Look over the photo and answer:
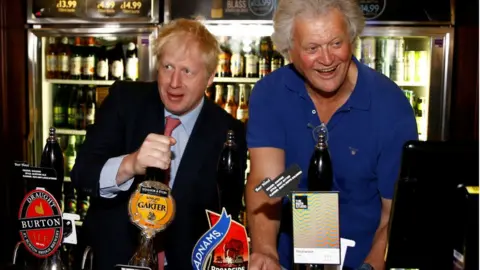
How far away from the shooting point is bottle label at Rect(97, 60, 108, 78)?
4.26 meters

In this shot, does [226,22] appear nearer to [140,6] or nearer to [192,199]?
[140,6]

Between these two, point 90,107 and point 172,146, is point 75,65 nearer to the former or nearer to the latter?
point 90,107

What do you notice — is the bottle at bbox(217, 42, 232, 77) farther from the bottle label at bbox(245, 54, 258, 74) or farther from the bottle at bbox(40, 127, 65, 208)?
the bottle at bbox(40, 127, 65, 208)

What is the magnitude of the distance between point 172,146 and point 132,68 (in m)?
2.41

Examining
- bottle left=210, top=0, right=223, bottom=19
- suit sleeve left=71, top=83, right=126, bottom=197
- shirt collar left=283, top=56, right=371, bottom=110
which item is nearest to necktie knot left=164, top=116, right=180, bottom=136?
suit sleeve left=71, top=83, right=126, bottom=197

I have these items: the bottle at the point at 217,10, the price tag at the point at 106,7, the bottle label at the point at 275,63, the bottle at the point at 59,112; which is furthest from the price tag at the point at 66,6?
the bottle label at the point at 275,63

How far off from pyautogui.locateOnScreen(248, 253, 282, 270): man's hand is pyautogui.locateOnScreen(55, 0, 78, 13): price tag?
2.79 meters

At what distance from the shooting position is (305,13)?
167 centimetres

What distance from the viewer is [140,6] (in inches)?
154

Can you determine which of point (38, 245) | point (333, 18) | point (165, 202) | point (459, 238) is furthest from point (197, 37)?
point (459, 238)

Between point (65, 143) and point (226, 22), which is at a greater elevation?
point (226, 22)

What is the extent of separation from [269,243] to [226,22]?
230 cm

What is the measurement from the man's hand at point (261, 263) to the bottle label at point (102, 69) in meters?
2.88

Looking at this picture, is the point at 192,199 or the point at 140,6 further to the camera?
the point at 140,6
